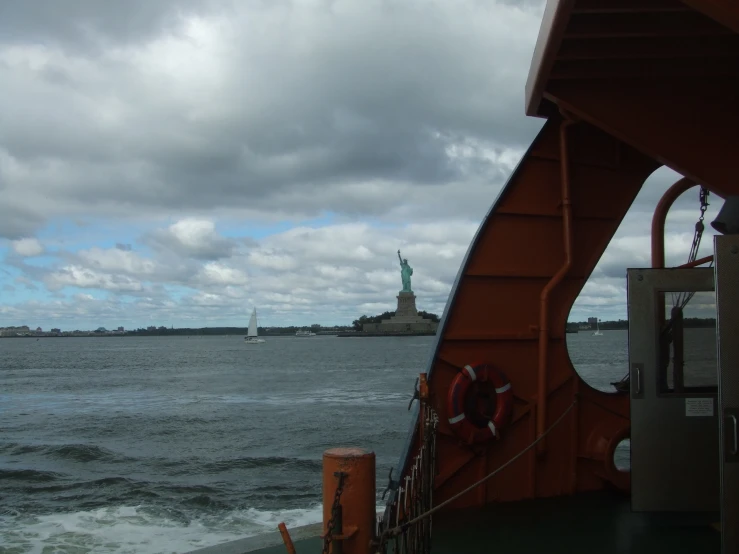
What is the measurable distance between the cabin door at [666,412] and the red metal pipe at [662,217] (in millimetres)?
1239

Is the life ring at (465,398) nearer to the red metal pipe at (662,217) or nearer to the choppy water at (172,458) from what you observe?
the red metal pipe at (662,217)

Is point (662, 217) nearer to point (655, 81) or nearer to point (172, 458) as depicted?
point (655, 81)

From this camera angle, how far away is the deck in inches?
222

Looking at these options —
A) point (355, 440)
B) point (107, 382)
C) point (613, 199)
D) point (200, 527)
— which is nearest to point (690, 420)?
point (613, 199)

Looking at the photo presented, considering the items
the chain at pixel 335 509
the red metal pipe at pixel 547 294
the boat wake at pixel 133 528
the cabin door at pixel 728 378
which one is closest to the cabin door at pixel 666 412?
the red metal pipe at pixel 547 294

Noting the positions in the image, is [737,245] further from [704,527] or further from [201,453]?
[201,453]

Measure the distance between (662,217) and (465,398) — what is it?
2775 millimetres

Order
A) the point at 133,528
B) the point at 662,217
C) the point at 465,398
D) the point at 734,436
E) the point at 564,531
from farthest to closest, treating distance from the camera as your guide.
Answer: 1. the point at 133,528
2. the point at 662,217
3. the point at 465,398
4. the point at 564,531
5. the point at 734,436

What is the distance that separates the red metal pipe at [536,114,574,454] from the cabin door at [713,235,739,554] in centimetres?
298

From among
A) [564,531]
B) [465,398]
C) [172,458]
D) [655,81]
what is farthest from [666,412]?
[172,458]

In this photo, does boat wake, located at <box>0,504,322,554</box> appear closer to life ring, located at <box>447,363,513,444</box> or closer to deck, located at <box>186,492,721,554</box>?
deck, located at <box>186,492,721,554</box>

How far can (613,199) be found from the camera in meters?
7.12

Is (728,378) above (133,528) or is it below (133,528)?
above

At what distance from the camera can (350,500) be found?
3.24 m
